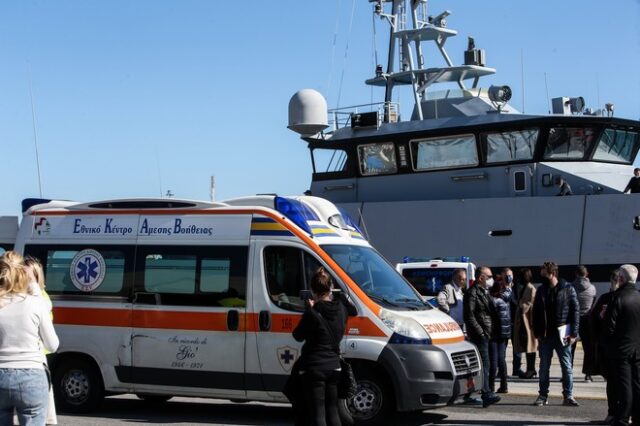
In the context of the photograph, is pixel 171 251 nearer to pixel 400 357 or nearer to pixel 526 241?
pixel 400 357

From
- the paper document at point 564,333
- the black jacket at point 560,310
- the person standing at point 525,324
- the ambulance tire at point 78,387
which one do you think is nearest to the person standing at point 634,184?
the person standing at point 525,324

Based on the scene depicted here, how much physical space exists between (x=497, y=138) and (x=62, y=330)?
12.6 metres

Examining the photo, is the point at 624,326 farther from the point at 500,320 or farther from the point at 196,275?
the point at 196,275

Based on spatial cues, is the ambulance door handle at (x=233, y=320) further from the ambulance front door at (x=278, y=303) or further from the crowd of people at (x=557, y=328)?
the crowd of people at (x=557, y=328)

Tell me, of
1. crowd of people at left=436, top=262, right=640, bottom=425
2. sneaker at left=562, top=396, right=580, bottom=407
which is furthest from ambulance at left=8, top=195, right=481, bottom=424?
sneaker at left=562, top=396, right=580, bottom=407

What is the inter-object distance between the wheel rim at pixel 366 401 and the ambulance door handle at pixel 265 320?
1.18 metres

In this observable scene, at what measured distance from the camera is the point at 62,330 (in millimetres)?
11680

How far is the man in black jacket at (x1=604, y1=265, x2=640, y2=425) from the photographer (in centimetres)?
967

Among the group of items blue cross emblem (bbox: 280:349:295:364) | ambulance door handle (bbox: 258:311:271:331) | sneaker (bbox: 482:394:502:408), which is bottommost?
sneaker (bbox: 482:394:502:408)

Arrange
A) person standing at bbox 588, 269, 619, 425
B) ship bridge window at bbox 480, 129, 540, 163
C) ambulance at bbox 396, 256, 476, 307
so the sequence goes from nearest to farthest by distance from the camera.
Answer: person standing at bbox 588, 269, 619, 425
ambulance at bbox 396, 256, 476, 307
ship bridge window at bbox 480, 129, 540, 163

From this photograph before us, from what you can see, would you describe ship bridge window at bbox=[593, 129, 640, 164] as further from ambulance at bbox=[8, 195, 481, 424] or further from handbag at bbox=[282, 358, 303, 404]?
handbag at bbox=[282, 358, 303, 404]

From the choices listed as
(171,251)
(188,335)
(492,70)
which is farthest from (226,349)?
(492,70)

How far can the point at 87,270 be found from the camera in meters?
11.8

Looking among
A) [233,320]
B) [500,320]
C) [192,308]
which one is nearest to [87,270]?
[192,308]
